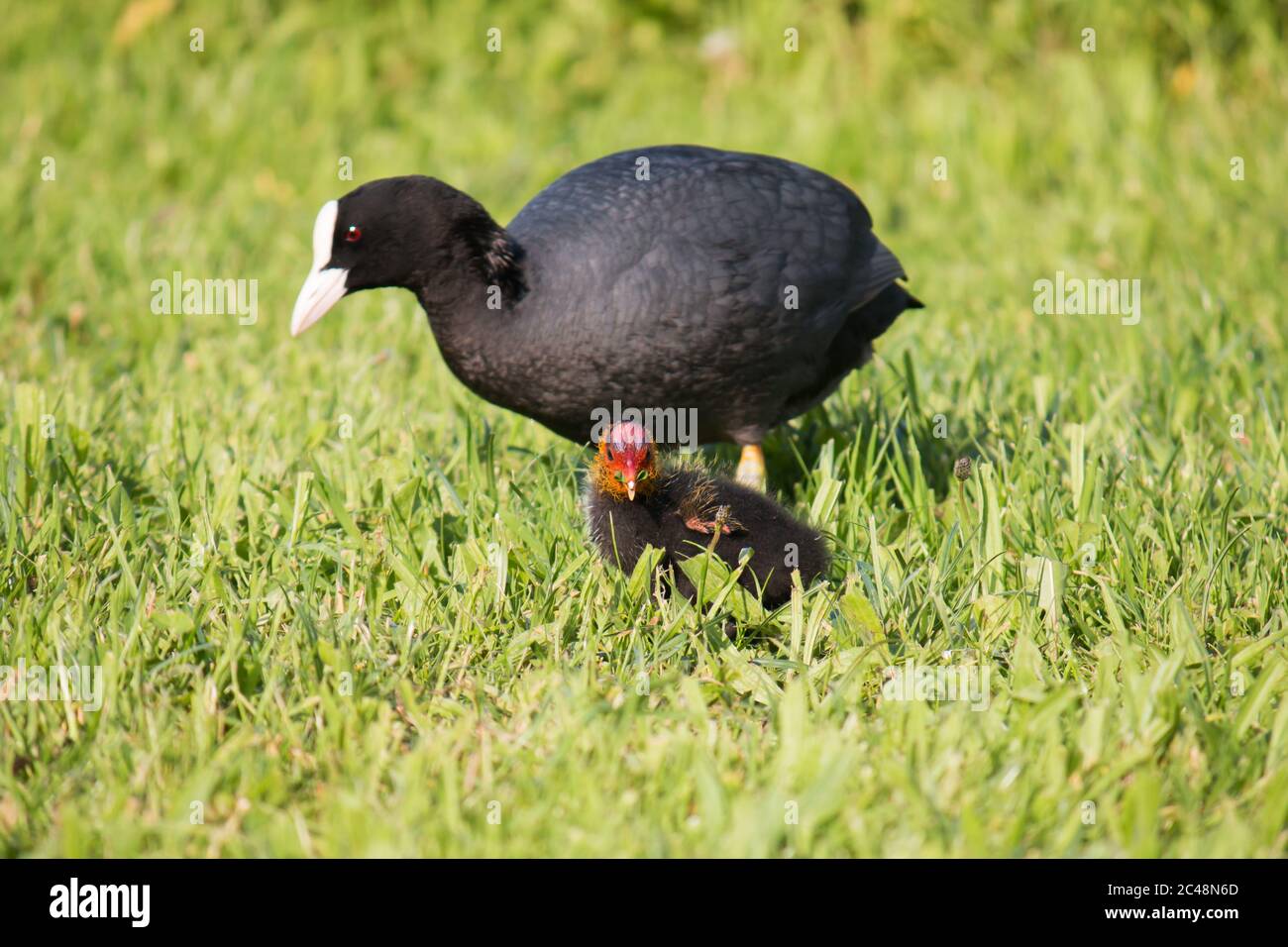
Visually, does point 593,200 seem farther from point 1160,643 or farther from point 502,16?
point 502,16

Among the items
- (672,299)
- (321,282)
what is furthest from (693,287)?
(321,282)

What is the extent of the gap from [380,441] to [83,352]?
4.86ft

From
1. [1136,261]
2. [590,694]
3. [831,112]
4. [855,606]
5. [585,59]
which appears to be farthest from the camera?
[585,59]

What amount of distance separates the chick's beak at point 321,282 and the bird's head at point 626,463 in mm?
801

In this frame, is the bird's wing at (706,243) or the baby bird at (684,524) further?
the bird's wing at (706,243)

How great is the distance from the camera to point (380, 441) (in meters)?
4.18

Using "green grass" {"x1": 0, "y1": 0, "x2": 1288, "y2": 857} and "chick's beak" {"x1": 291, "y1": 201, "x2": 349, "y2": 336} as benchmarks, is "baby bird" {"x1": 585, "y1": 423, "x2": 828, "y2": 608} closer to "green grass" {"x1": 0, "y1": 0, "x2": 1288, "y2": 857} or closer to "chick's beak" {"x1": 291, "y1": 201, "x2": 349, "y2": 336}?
"green grass" {"x1": 0, "y1": 0, "x2": 1288, "y2": 857}

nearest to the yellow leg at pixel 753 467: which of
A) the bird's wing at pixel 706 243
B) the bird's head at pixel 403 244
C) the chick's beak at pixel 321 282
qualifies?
the bird's wing at pixel 706 243

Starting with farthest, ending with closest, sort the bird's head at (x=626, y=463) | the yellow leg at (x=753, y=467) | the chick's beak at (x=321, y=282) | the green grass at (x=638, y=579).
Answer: the yellow leg at (x=753, y=467)
the chick's beak at (x=321, y=282)
the bird's head at (x=626, y=463)
the green grass at (x=638, y=579)

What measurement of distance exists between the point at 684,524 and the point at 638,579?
285mm

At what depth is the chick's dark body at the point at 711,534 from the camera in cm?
330

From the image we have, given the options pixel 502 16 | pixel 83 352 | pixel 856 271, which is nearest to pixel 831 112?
→ pixel 502 16

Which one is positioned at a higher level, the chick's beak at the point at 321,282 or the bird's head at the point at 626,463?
the chick's beak at the point at 321,282

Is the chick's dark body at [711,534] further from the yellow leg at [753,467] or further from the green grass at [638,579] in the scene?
the yellow leg at [753,467]
